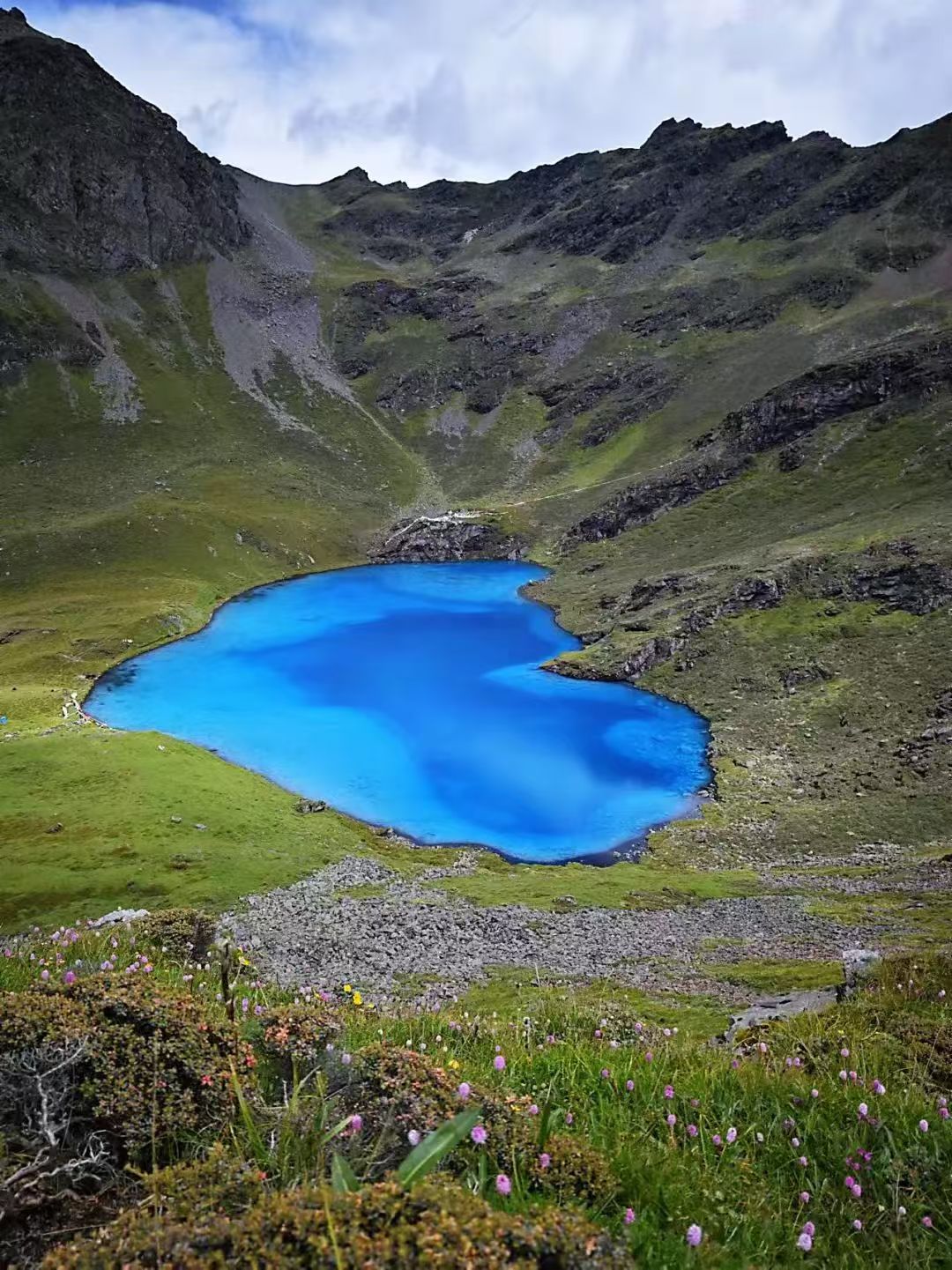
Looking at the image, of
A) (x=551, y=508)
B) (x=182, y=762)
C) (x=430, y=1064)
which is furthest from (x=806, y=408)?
(x=430, y=1064)

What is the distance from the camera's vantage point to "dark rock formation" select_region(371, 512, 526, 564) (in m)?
142

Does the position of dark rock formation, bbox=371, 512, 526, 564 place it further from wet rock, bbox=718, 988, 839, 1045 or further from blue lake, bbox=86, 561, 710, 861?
wet rock, bbox=718, 988, 839, 1045

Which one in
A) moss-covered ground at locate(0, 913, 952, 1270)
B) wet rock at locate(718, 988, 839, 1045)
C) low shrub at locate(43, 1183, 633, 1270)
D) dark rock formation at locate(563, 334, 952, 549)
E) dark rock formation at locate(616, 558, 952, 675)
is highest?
dark rock formation at locate(563, 334, 952, 549)

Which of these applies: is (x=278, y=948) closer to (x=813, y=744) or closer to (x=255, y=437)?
(x=813, y=744)

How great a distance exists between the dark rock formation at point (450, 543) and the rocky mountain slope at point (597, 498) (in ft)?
2.19

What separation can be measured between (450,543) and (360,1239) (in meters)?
143

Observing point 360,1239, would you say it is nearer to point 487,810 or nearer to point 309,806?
point 309,806

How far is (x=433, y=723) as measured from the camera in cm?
6228

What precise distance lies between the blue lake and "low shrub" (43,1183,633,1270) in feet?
134

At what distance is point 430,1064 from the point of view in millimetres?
4805

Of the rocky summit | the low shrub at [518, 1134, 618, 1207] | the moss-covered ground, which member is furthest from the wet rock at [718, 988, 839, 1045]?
the low shrub at [518, 1134, 618, 1207]

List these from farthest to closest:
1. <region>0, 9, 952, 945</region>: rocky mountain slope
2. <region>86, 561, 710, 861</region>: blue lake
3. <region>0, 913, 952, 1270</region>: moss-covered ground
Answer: <region>0, 9, 952, 945</region>: rocky mountain slope, <region>86, 561, 710, 861</region>: blue lake, <region>0, 913, 952, 1270</region>: moss-covered ground

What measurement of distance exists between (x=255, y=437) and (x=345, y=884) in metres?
157

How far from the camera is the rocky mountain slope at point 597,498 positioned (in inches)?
1953
